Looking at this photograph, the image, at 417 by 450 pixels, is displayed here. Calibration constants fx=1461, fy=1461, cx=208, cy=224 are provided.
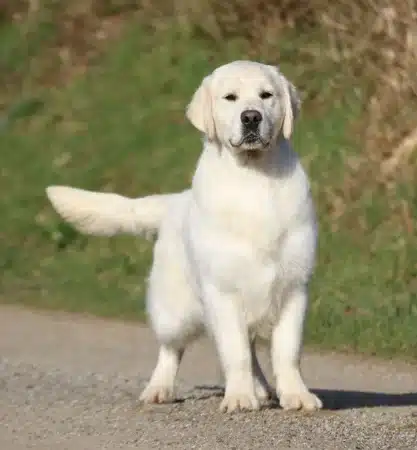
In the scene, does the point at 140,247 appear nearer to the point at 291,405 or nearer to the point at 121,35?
the point at 121,35

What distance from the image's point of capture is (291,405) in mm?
6934

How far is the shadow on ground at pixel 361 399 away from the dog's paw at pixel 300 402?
641mm

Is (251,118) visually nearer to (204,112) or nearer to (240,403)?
(204,112)

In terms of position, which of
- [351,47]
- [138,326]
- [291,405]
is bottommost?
[138,326]

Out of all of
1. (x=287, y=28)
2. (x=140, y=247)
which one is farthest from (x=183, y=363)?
(x=287, y=28)

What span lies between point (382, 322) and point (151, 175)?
5827 millimetres

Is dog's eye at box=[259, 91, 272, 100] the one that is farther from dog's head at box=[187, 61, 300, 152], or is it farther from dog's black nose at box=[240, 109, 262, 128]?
dog's black nose at box=[240, 109, 262, 128]

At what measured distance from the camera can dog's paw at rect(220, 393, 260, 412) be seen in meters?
6.90

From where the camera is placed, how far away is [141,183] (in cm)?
1614

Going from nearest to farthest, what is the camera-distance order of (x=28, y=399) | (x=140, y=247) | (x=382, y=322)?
(x=28, y=399), (x=382, y=322), (x=140, y=247)

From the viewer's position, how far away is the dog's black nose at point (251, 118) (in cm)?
719

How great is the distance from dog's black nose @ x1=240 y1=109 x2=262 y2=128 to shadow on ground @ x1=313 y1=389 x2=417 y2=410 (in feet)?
5.07

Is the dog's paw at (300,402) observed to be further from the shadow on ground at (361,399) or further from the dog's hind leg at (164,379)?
the dog's hind leg at (164,379)

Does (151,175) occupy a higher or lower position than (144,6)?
lower
